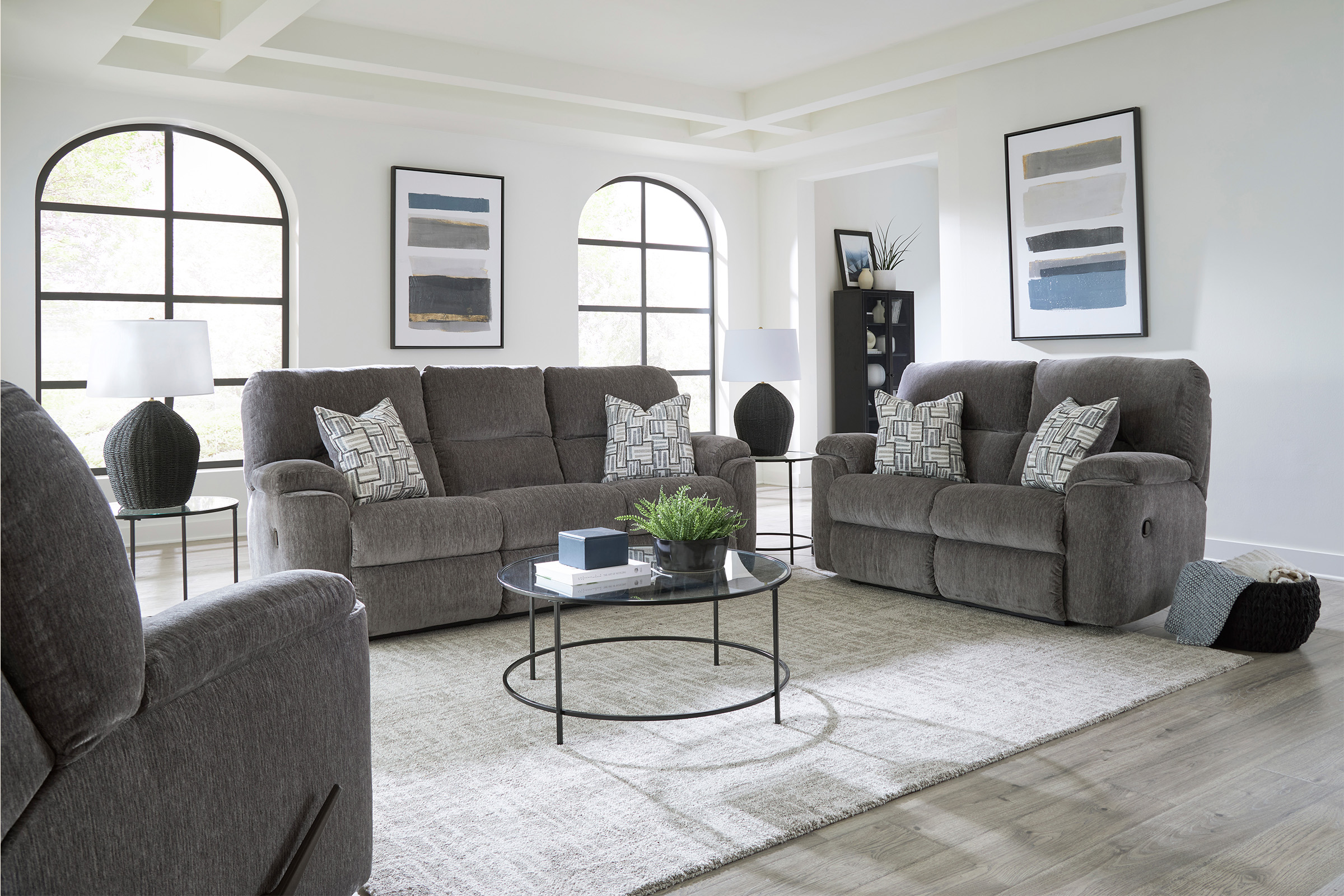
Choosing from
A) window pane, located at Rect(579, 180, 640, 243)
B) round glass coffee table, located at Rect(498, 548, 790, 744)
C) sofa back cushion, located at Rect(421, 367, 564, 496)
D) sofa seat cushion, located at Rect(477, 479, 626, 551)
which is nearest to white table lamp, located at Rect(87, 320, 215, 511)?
sofa back cushion, located at Rect(421, 367, 564, 496)

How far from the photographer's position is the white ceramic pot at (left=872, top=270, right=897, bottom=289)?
8398 millimetres

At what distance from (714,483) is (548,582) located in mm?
1867

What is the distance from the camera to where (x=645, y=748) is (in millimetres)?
2580

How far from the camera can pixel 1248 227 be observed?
4.80 meters

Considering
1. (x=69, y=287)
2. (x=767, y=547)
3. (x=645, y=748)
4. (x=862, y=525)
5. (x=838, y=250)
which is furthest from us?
(x=838, y=250)

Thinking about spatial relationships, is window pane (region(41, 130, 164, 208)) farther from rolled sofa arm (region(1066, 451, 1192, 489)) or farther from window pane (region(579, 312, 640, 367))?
rolled sofa arm (region(1066, 451, 1192, 489))

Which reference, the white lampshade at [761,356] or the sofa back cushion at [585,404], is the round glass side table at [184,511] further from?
the white lampshade at [761,356]

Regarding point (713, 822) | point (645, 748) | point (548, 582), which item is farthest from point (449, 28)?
point (713, 822)

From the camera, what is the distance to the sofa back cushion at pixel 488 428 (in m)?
4.37

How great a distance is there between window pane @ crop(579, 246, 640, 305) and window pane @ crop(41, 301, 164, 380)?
319 centimetres

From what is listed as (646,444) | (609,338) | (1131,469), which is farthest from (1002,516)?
(609,338)

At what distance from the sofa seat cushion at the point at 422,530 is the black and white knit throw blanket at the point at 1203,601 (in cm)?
244

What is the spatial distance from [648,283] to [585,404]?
3.68 m

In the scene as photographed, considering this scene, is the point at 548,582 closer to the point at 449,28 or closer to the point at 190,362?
the point at 190,362
